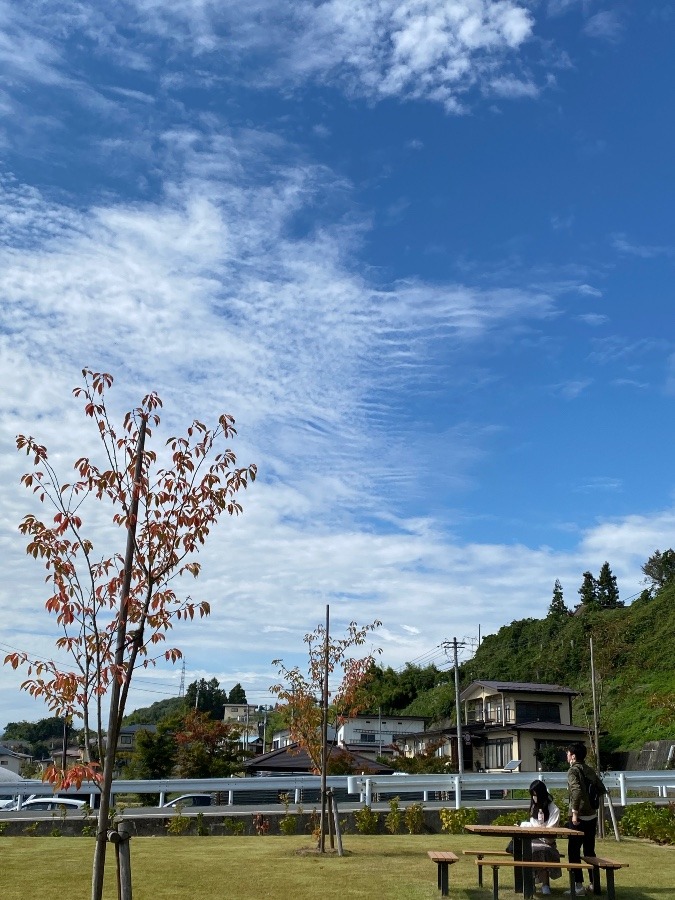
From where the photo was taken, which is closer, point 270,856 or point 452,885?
point 452,885

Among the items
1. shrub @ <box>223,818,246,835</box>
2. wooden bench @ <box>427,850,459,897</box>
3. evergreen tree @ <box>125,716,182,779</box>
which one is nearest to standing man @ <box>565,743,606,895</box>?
wooden bench @ <box>427,850,459,897</box>

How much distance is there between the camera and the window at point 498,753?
4797 centimetres

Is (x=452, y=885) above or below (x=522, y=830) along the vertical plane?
below

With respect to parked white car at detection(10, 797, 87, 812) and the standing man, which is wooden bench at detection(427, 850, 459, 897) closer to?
the standing man

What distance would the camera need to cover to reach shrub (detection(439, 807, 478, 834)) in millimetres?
17781

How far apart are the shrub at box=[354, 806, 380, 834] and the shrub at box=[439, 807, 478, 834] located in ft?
4.78

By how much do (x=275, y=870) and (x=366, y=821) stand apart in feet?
19.2

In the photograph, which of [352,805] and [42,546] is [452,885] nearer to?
[42,546]

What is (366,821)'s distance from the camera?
1753cm

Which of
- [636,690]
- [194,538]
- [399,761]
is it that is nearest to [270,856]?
[194,538]

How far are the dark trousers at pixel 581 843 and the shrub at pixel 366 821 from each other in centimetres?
796

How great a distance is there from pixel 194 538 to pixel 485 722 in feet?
163

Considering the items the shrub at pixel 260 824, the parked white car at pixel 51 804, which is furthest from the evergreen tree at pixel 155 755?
the shrub at pixel 260 824

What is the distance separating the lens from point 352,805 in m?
20.1
